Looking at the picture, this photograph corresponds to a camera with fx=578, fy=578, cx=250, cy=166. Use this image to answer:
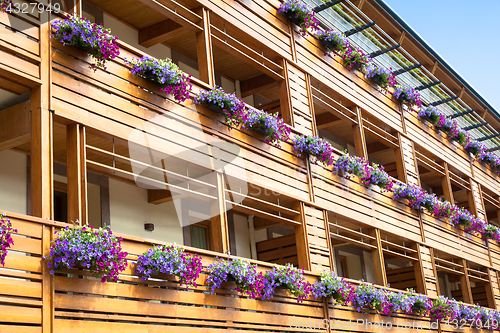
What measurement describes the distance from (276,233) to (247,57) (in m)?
4.83

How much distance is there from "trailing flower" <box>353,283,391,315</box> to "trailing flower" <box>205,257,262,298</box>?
10.6 ft

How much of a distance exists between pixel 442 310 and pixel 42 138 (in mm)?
11707

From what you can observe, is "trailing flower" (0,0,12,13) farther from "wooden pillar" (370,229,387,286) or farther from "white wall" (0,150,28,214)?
"wooden pillar" (370,229,387,286)

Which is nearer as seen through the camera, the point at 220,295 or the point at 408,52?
the point at 220,295

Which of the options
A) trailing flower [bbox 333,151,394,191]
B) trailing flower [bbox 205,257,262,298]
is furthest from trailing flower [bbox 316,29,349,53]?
trailing flower [bbox 205,257,262,298]

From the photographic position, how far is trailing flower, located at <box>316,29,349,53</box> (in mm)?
14375

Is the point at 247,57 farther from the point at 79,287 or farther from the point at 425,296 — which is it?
the point at 425,296

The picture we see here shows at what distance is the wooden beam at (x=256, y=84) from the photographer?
14.0 meters

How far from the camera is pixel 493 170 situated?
22656 mm

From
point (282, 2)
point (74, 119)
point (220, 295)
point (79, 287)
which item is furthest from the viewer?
point (282, 2)

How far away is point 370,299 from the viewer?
1230 centimetres

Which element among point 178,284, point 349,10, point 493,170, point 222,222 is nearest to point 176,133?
point 222,222

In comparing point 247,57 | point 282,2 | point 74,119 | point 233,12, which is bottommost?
point 74,119

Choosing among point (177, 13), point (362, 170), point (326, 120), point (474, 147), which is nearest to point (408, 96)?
point (326, 120)
